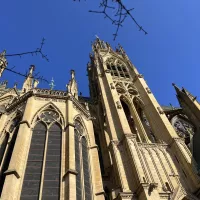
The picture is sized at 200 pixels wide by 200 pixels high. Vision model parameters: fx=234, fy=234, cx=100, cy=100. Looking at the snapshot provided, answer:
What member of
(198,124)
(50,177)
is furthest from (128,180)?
(198,124)

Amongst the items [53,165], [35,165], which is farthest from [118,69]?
[35,165]

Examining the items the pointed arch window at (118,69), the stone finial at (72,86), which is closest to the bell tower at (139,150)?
the pointed arch window at (118,69)

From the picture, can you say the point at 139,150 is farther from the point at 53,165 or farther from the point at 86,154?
the point at 53,165

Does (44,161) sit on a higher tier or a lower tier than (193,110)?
lower

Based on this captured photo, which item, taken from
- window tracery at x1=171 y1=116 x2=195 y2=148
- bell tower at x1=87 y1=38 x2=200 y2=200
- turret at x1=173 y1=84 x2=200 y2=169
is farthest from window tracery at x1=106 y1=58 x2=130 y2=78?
turret at x1=173 y1=84 x2=200 y2=169

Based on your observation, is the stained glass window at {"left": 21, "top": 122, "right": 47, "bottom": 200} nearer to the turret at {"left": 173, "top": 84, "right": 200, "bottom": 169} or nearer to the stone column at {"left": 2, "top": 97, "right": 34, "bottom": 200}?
the stone column at {"left": 2, "top": 97, "right": 34, "bottom": 200}

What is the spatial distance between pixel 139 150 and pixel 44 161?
6.19 m

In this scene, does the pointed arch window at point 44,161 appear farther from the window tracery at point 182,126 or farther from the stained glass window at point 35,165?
the window tracery at point 182,126

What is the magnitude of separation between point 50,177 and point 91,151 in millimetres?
3617

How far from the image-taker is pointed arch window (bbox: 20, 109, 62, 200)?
9.70 m

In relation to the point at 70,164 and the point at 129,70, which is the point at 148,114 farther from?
the point at 70,164

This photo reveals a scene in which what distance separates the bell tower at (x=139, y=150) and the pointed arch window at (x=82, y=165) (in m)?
1.75

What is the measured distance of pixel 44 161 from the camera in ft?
36.0

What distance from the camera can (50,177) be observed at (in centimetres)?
1038
